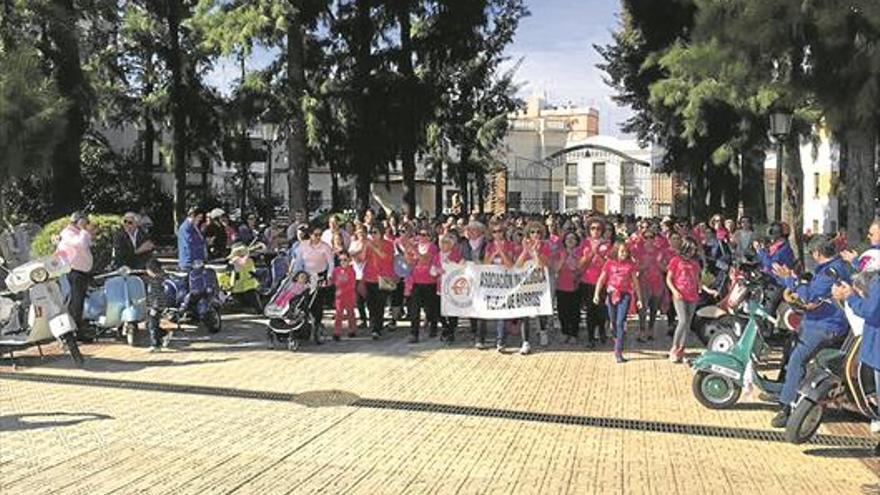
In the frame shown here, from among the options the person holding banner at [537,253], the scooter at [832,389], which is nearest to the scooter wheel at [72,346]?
the person holding banner at [537,253]

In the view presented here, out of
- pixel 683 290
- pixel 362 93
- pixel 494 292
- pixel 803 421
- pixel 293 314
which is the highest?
pixel 362 93

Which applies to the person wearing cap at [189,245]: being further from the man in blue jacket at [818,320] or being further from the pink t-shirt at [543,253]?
the man in blue jacket at [818,320]

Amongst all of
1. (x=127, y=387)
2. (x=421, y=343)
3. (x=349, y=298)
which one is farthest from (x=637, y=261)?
(x=127, y=387)

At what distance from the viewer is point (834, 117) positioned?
47.2 feet

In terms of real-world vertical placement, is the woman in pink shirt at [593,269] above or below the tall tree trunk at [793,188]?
below

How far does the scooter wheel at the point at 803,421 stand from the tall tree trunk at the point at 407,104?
57.7ft

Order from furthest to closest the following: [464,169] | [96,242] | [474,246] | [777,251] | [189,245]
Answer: [464,169], [96,242], [189,245], [474,246], [777,251]

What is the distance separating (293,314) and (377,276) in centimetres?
170

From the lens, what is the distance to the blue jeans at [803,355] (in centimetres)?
783

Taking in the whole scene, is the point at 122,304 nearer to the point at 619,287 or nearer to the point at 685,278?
the point at 619,287

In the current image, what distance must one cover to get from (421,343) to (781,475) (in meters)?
6.91

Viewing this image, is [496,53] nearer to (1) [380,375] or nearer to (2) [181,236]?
(2) [181,236]

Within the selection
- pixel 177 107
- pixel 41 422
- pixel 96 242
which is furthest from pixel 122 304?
pixel 177 107

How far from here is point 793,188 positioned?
63.8 feet
